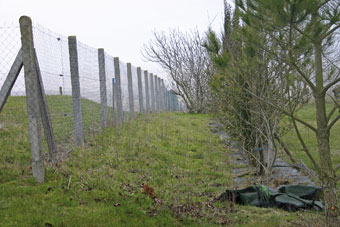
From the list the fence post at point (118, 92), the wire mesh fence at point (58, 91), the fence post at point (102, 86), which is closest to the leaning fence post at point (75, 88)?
the wire mesh fence at point (58, 91)

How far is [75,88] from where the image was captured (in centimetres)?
659

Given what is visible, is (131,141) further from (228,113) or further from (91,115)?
(228,113)

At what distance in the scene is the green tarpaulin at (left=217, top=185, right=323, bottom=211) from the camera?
434cm

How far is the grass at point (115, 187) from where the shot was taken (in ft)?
11.9

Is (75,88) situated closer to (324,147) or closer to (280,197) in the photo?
(280,197)

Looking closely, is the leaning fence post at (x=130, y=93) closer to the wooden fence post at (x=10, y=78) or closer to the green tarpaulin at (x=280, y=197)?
the wooden fence post at (x=10, y=78)

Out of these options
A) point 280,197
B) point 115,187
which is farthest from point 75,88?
point 280,197

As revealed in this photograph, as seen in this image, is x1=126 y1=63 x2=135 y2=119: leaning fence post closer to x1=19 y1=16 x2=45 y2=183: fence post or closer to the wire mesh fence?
the wire mesh fence

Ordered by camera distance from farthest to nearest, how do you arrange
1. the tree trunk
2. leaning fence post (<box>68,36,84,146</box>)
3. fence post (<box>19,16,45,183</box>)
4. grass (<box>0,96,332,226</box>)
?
leaning fence post (<box>68,36,84,146</box>) → fence post (<box>19,16,45,183</box>) → grass (<box>0,96,332,226</box>) → the tree trunk

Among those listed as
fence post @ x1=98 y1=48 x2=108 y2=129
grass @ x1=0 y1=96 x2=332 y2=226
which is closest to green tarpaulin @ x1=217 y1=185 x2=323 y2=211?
grass @ x1=0 y1=96 x2=332 y2=226

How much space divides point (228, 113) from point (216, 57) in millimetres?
3302

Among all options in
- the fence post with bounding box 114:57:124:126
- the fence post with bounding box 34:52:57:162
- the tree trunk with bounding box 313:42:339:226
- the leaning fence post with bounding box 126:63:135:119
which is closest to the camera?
the tree trunk with bounding box 313:42:339:226

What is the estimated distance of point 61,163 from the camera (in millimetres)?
5074

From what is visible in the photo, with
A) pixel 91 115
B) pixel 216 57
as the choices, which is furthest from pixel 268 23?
pixel 91 115
